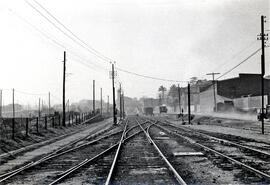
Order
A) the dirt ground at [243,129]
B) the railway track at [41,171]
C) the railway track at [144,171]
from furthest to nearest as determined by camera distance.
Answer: the dirt ground at [243,129], the railway track at [41,171], the railway track at [144,171]

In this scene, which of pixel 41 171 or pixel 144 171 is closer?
pixel 144 171

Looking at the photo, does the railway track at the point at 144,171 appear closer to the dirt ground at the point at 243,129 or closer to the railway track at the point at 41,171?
the railway track at the point at 41,171

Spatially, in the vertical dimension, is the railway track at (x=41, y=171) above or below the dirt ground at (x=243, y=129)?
above

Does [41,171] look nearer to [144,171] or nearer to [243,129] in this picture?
[144,171]

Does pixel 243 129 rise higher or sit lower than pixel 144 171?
lower

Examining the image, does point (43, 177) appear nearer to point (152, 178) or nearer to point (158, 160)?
point (152, 178)

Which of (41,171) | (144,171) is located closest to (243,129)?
(144,171)

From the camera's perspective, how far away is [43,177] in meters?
10.3

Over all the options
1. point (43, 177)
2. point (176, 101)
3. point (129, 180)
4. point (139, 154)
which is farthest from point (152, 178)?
point (176, 101)

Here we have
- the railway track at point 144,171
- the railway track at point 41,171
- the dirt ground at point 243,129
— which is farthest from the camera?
the dirt ground at point 243,129

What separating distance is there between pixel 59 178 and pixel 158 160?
185 inches

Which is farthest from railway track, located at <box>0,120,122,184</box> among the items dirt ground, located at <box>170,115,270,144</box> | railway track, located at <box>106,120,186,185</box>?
dirt ground, located at <box>170,115,270,144</box>

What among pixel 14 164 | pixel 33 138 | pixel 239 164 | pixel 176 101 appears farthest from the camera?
pixel 176 101

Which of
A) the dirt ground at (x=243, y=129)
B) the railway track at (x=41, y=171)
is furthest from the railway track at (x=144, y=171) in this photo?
the dirt ground at (x=243, y=129)
